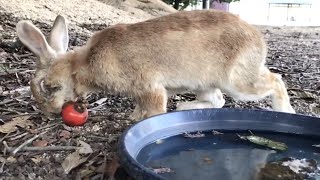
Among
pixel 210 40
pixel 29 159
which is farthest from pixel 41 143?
pixel 210 40

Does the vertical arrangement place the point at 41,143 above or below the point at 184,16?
below

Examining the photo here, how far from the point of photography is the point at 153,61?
4.43 metres

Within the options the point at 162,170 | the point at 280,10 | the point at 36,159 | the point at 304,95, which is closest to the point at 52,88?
the point at 36,159

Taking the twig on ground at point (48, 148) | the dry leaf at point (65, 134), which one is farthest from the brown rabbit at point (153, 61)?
the twig on ground at point (48, 148)

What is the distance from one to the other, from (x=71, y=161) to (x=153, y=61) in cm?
117

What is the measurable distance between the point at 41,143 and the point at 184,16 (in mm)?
1542

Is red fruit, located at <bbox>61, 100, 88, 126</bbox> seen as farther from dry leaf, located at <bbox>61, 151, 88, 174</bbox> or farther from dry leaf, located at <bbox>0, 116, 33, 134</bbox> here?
dry leaf, located at <bbox>61, 151, 88, 174</bbox>

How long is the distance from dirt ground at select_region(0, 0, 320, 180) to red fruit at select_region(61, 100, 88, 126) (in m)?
0.06

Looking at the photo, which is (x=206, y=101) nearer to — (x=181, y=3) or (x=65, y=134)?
(x=65, y=134)

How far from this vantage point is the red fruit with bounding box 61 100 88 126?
4285mm

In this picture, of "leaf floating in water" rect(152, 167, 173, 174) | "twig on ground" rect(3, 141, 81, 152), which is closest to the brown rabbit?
"twig on ground" rect(3, 141, 81, 152)

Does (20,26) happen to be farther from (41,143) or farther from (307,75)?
(307,75)

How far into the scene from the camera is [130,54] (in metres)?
4.38

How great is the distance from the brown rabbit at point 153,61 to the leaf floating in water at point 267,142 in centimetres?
82
